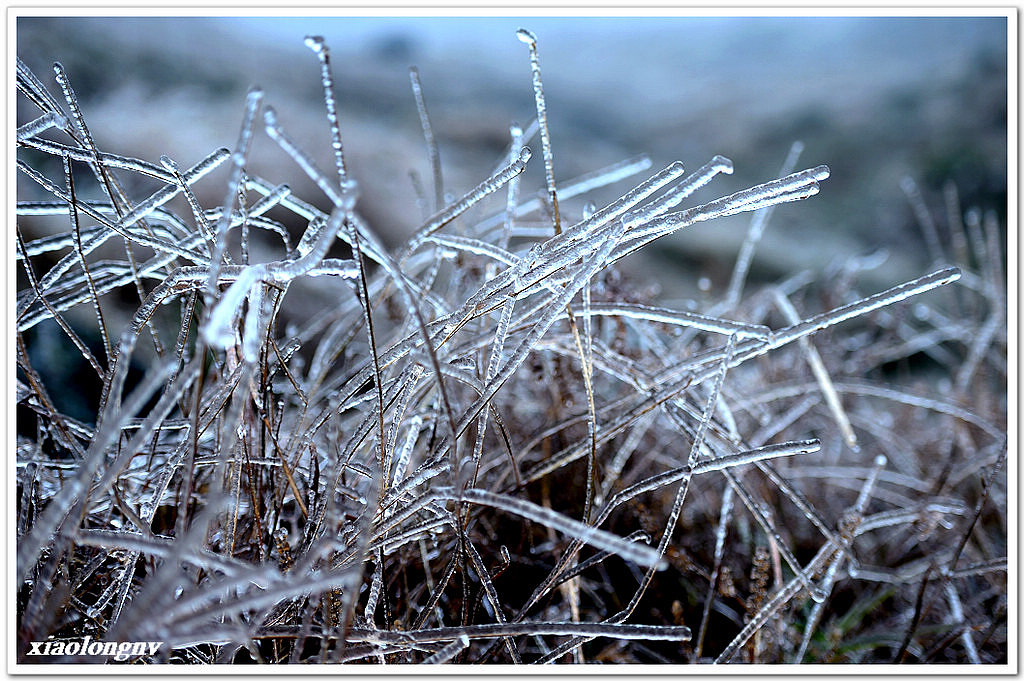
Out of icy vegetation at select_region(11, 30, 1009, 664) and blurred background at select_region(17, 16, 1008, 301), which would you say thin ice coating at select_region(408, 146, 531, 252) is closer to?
A: icy vegetation at select_region(11, 30, 1009, 664)

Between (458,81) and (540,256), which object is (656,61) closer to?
(458,81)

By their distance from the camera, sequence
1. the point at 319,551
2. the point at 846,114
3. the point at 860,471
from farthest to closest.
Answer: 1. the point at 846,114
2. the point at 860,471
3. the point at 319,551

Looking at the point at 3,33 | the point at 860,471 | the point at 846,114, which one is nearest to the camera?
the point at 3,33

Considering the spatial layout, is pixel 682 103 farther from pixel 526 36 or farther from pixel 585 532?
pixel 585 532

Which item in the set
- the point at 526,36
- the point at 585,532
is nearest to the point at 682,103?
the point at 526,36

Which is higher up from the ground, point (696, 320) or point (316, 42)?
point (316, 42)

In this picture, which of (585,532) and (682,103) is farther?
(682,103)

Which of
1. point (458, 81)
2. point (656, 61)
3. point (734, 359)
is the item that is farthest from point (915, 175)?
point (734, 359)
